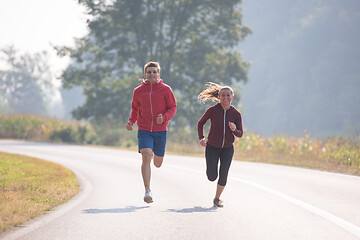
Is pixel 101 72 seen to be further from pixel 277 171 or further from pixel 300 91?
pixel 300 91

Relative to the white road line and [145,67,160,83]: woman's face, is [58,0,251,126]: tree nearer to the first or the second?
the white road line

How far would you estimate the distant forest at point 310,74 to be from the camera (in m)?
97.5

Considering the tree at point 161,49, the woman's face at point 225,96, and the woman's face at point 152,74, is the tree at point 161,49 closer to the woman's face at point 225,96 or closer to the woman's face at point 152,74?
the woman's face at point 152,74

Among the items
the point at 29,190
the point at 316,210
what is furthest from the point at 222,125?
the point at 29,190

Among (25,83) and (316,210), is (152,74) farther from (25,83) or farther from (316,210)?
(25,83)

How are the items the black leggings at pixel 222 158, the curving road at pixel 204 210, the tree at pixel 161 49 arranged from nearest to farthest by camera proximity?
the curving road at pixel 204 210
the black leggings at pixel 222 158
the tree at pixel 161 49

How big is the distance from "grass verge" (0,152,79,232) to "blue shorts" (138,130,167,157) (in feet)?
5.21

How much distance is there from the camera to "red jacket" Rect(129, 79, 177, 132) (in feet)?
26.0

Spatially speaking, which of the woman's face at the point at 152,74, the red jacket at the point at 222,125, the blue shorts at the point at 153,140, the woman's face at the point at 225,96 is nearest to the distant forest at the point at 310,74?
the blue shorts at the point at 153,140

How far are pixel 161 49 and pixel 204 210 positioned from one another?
28.9 meters

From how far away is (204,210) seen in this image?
753 cm

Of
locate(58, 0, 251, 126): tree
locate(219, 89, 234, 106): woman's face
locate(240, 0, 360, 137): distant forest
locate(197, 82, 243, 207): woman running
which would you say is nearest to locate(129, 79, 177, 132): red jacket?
locate(197, 82, 243, 207): woman running

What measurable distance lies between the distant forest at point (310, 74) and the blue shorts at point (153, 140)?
85.5m

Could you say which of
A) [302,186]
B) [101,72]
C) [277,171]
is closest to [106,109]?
[101,72]
